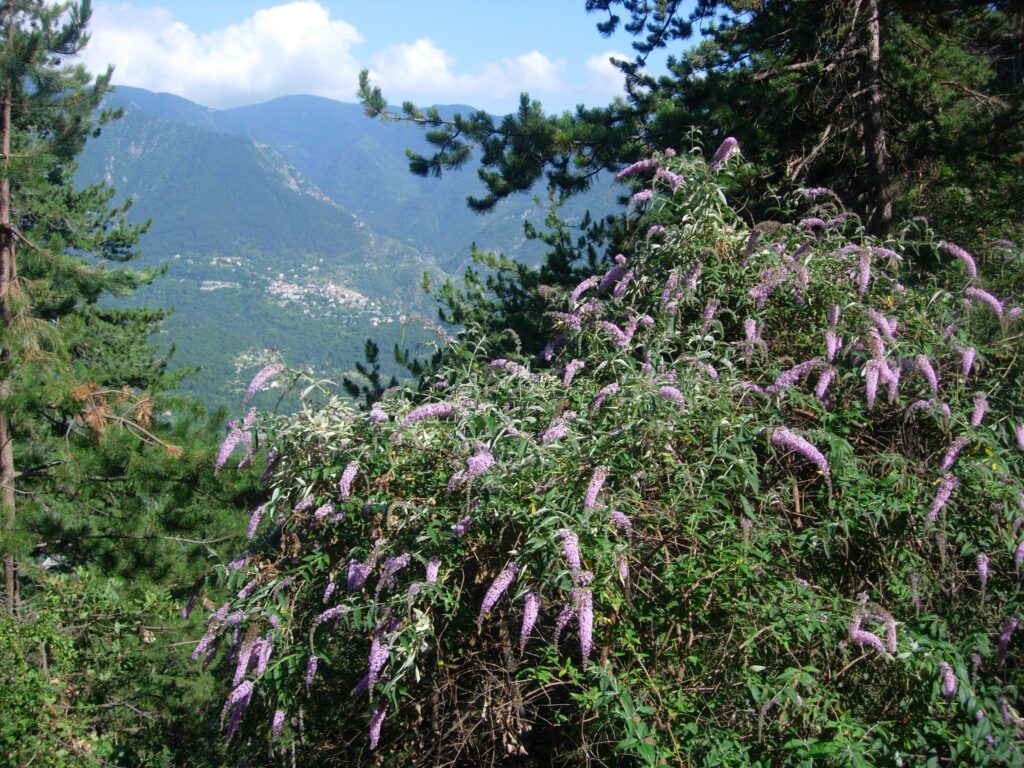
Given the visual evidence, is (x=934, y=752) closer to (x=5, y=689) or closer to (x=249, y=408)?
(x=249, y=408)

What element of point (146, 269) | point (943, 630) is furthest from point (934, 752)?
point (146, 269)

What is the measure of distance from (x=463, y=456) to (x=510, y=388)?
1.33 feet

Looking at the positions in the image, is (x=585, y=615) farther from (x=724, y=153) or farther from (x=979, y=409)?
(x=724, y=153)

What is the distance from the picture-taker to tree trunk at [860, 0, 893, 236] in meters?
5.52

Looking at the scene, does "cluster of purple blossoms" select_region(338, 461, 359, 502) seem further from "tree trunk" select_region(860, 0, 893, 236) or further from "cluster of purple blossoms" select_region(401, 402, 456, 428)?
"tree trunk" select_region(860, 0, 893, 236)

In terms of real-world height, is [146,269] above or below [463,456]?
below

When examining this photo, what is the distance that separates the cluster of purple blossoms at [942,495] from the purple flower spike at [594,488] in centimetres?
88

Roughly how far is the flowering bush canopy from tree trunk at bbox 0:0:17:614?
6.37 metres

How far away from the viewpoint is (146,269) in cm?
1456

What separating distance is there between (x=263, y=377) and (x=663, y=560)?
4.71ft

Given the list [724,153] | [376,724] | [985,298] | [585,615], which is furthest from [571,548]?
[724,153]

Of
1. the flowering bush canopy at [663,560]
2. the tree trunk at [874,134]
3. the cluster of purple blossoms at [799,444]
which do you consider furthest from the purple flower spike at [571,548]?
the tree trunk at [874,134]

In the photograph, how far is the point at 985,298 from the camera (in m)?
2.81

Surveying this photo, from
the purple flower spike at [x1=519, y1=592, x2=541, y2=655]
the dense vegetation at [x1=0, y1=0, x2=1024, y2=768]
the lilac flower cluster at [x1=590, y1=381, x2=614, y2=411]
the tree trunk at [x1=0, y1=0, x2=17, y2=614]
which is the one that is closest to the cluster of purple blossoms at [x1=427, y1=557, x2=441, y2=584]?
the dense vegetation at [x1=0, y1=0, x2=1024, y2=768]
